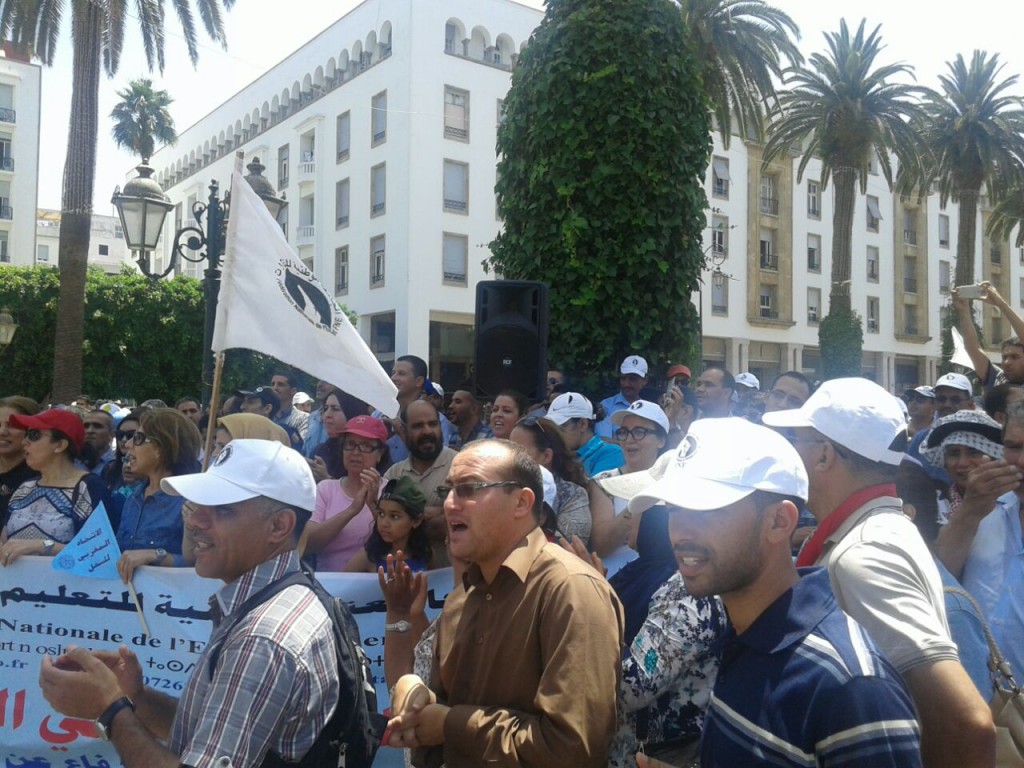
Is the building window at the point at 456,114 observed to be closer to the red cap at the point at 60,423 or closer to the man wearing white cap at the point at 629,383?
the man wearing white cap at the point at 629,383

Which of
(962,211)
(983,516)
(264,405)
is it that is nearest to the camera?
(983,516)

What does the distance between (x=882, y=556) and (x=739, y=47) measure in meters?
23.1

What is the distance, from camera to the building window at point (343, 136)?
119 ft

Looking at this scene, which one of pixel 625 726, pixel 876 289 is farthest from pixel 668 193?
pixel 876 289

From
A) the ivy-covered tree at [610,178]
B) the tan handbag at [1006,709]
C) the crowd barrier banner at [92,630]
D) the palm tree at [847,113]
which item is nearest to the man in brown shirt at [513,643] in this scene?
the tan handbag at [1006,709]

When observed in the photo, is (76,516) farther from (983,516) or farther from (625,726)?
(983,516)

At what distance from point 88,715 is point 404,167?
31.6m

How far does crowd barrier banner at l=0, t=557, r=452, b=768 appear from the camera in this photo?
426cm

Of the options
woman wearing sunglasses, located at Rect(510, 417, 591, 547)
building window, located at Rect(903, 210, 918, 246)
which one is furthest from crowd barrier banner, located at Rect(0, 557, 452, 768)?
building window, located at Rect(903, 210, 918, 246)

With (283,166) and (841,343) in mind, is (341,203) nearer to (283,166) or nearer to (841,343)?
(283,166)

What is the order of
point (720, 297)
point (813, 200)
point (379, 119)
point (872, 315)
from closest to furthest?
point (379, 119) < point (720, 297) < point (813, 200) < point (872, 315)

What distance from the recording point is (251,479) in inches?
106

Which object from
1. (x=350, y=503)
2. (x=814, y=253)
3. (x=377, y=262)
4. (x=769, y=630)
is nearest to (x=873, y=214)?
(x=814, y=253)

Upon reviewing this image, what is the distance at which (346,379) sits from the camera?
5.01 meters
